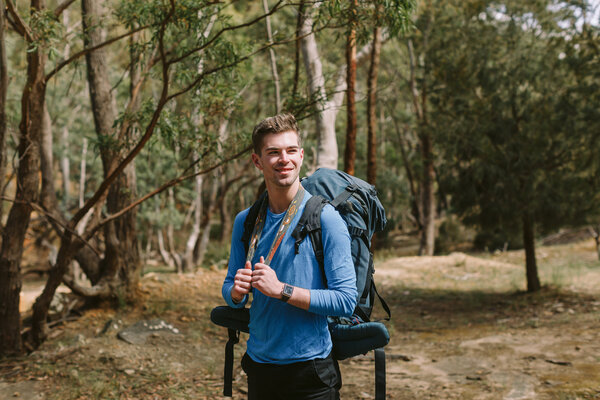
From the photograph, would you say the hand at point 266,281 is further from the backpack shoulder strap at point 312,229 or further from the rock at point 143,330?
the rock at point 143,330

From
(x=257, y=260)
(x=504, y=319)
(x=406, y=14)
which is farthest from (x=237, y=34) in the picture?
(x=257, y=260)

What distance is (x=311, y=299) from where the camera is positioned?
6.35ft

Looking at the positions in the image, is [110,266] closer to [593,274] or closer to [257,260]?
[257,260]

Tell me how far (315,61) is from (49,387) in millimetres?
6367

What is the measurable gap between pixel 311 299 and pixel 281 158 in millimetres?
548

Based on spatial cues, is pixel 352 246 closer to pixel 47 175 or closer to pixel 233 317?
pixel 233 317

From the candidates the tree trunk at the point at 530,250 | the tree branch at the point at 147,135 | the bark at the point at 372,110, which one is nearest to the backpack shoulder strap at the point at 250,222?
the tree branch at the point at 147,135

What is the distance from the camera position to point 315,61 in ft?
30.2

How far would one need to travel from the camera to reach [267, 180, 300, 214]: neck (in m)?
2.13

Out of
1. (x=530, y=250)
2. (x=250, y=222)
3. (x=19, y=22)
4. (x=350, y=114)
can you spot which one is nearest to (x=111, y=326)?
(x=19, y=22)

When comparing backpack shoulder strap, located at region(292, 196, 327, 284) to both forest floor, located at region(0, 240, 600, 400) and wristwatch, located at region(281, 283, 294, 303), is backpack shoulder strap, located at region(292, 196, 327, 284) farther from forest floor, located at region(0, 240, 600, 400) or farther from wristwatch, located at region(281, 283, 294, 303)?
forest floor, located at region(0, 240, 600, 400)

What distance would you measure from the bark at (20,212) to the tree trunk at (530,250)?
28.0ft

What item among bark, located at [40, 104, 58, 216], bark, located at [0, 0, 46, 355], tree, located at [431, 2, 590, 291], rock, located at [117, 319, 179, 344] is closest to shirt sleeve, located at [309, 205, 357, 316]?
bark, located at [0, 0, 46, 355]

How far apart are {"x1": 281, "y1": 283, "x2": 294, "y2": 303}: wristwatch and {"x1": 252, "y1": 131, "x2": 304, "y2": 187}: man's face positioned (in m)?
0.41
